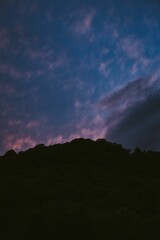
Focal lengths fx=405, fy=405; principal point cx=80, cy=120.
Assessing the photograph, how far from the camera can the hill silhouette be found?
74.6 feet

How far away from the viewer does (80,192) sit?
27688 mm

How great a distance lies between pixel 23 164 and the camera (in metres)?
33.0

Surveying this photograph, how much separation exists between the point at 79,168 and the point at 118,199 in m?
6.30

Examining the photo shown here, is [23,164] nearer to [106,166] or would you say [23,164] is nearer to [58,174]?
[58,174]

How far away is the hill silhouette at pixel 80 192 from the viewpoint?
2273cm

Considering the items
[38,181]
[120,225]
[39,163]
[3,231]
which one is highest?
[39,163]

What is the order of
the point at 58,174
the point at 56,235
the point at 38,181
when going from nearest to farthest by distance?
the point at 56,235
the point at 38,181
the point at 58,174

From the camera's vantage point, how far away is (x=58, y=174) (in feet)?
100

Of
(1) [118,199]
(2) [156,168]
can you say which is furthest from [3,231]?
(2) [156,168]

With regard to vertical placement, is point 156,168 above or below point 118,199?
above

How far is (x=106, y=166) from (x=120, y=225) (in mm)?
10307

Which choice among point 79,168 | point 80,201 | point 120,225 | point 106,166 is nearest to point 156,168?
point 106,166

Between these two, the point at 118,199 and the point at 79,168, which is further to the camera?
the point at 79,168

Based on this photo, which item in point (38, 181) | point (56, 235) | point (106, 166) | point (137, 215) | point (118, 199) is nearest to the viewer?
point (56, 235)
